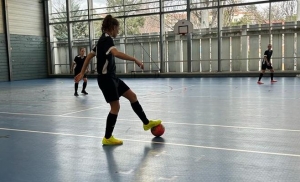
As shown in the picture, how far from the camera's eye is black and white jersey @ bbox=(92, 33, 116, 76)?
4.94 metres

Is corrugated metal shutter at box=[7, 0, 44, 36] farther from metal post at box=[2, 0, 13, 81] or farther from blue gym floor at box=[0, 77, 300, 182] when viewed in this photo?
blue gym floor at box=[0, 77, 300, 182]

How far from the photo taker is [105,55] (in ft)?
16.3

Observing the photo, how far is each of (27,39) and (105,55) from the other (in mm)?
25549

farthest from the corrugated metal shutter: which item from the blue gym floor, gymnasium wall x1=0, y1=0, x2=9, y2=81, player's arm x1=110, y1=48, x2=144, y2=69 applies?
player's arm x1=110, y1=48, x2=144, y2=69

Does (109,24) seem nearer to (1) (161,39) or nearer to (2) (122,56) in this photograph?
(2) (122,56)

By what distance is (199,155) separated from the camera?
4.40 meters

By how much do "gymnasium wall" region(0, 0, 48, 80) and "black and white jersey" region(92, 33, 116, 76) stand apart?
78.6 ft

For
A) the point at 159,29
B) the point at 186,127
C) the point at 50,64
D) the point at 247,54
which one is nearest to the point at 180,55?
the point at 159,29

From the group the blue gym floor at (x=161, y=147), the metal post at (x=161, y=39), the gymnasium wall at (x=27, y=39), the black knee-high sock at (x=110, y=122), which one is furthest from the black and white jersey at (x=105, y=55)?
the gymnasium wall at (x=27, y=39)

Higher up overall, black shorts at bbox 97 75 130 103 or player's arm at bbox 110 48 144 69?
player's arm at bbox 110 48 144 69

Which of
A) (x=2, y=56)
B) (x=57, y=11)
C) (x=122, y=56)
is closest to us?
(x=122, y=56)

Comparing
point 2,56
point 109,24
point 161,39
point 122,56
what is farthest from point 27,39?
point 122,56

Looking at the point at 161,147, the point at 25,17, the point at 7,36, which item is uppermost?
the point at 25,17

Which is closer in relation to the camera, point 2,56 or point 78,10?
point 2,56
